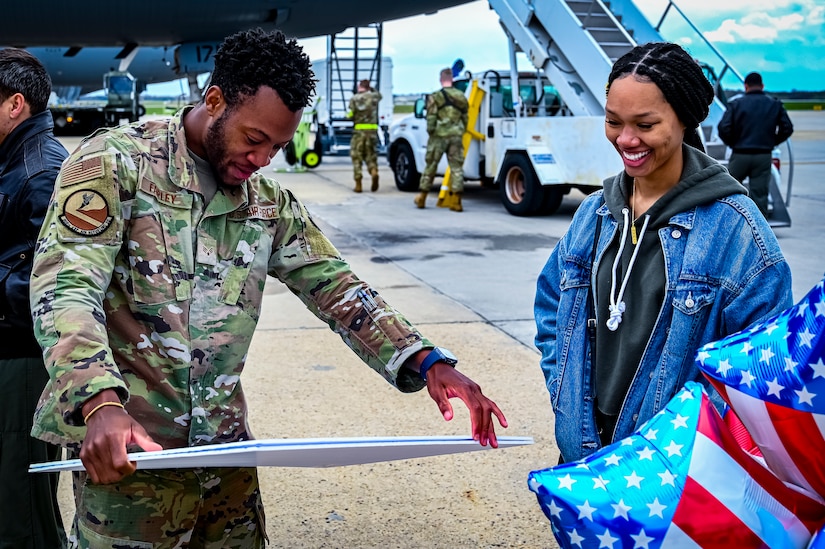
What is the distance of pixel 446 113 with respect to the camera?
1280cm

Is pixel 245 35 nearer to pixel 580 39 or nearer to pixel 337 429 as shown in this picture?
pixel 337 429

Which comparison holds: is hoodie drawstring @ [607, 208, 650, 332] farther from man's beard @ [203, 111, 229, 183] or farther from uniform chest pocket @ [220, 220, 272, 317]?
man's beard @ [203, 111, 229, 183]

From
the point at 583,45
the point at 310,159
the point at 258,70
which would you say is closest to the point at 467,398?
the point at 258,70

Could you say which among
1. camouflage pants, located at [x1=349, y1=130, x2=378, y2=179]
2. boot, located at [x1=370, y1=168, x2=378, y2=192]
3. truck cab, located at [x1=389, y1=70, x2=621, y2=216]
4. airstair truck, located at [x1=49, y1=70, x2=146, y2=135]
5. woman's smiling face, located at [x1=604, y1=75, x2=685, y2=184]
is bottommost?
airstair truck, located at [x1=49, y1=70, x2=146, y2=135]

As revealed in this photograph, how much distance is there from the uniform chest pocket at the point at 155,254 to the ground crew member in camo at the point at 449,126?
11.0 meters

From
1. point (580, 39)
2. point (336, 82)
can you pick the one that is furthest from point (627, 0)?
point (336, 82)

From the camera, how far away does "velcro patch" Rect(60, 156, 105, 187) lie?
6.20 feet

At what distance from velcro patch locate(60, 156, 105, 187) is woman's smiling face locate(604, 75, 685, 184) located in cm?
113

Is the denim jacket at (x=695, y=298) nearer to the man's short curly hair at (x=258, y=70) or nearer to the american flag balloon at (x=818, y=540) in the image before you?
the american flag balloon at (x=818, y=540)

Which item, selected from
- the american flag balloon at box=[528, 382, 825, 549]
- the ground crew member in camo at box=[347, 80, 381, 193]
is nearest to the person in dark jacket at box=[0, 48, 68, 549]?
the american flag balloon at box=[528, 382, 825, 549]

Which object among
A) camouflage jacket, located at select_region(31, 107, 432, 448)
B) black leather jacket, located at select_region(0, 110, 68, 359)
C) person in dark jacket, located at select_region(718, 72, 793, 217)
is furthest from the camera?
person in dark jacket, located at select_region(718, 72, 793, 217)

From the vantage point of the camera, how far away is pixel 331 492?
3.94 metres

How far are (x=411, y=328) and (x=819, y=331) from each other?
3.64 feet

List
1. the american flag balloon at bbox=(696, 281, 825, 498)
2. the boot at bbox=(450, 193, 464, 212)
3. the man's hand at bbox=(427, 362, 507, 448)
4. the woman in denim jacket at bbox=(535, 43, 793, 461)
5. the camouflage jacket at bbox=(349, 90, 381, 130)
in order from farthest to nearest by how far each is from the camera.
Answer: the camouflage jacket at bbox=(349, 90, 381, 130), the boot at bbox=(450, 193, 464, 212), the man's hand at bbox=(427, 362, 507, 448), the woman in denim jacket at bbox=(535, 43, 793, 461), the american flag balloon at bbox=(696, 281, 825, 498)
